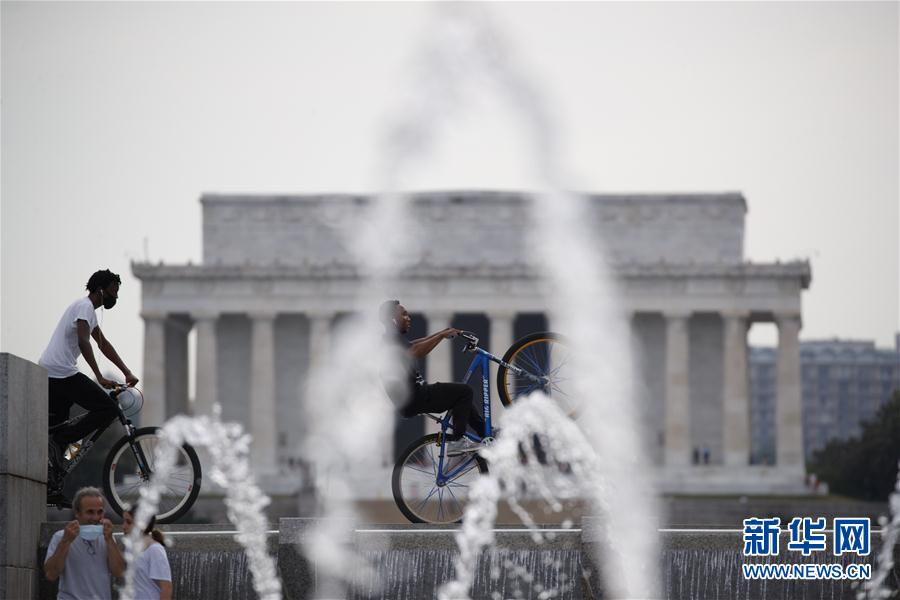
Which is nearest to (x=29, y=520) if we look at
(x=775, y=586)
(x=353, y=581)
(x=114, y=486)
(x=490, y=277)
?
(x=114, y=486)

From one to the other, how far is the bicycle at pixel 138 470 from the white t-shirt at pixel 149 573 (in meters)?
2.70

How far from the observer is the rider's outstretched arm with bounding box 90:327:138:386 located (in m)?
21.6

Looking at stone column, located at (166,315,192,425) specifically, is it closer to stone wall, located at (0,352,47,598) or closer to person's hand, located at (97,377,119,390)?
person's hand, located at (97,377,119,390)

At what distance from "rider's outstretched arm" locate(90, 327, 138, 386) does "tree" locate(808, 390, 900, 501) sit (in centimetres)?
7720

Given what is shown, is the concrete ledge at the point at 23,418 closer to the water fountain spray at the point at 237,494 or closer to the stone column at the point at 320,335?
the water fountain spray at the point at 237,494

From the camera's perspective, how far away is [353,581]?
2005cm

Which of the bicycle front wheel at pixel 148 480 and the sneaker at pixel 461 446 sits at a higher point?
the sneaker at pixel 461 446

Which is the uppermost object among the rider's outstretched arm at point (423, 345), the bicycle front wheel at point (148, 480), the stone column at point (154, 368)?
the stone column at point (154, 368)

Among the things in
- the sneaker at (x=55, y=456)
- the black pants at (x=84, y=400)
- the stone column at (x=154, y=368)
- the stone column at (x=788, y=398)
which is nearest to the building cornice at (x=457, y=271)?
the stone column at (x=154, y=368)

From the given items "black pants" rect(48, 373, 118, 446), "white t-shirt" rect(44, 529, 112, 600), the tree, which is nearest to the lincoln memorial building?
the tree

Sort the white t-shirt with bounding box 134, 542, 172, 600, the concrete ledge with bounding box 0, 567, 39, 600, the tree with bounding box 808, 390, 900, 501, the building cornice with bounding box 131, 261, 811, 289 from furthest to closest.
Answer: the building cornice with bounding box 131, 261, 811, 289
the tree with bounding box 808, 390, 900, 501
the concrete ledge with bounding box 0, 567, 39, 600
the white t-shirt with bounding box 134, 542, 172, 600

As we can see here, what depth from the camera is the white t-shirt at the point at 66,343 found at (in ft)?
70.1

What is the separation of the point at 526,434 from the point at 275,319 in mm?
101927

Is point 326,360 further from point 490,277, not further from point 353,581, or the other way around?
point 353,581
